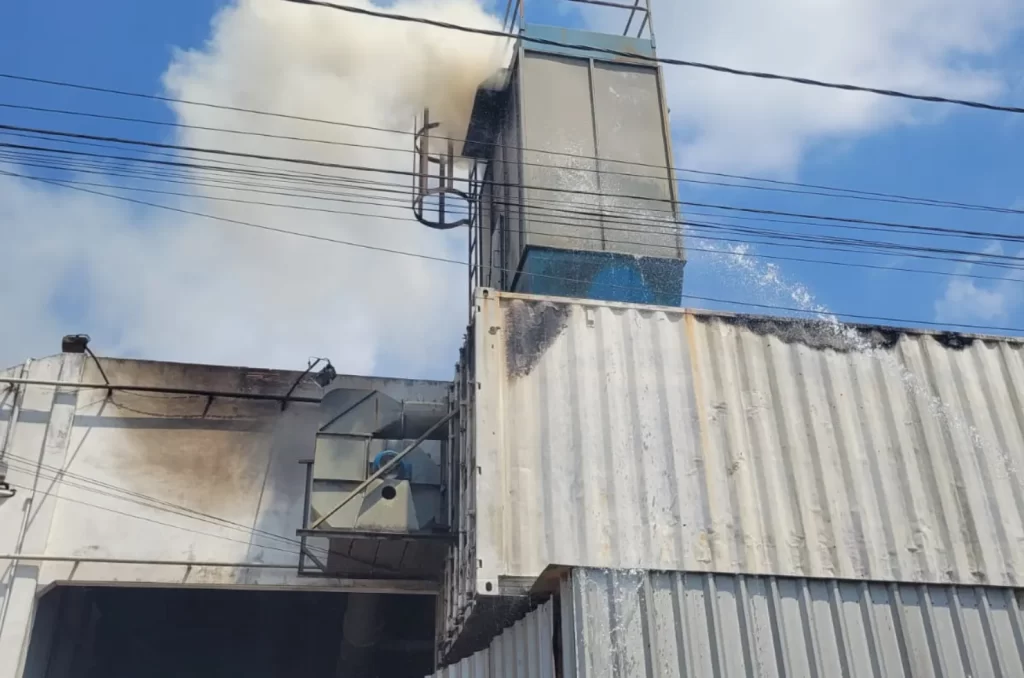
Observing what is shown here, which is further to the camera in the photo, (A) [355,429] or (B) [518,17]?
(B) [518,17]

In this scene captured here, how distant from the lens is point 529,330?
810 centimetres

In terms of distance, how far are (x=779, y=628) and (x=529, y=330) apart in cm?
340

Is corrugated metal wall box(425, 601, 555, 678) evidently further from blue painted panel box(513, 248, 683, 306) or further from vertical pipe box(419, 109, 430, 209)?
vertical pipe box(419, 109, 430, 209)

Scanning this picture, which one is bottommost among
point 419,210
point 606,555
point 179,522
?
point 606,555

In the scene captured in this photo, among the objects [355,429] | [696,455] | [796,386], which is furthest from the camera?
[355,429]

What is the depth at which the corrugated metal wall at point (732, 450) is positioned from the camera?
736 centimetres

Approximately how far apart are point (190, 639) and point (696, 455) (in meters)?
13.2

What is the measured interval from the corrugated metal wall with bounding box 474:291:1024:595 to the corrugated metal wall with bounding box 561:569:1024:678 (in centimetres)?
49

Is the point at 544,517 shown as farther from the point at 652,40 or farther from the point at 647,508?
the point at 652,40

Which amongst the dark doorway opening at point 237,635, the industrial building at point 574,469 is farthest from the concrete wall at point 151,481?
the dark doorway opening at point 237,635

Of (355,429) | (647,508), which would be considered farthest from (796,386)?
(355,429)

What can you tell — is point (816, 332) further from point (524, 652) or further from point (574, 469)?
point (524, 652)

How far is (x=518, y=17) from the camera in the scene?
12523mm

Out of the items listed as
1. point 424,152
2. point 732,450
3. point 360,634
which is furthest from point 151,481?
point 732,450
